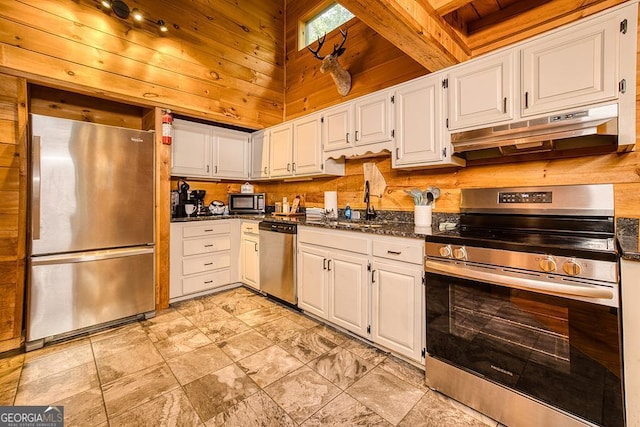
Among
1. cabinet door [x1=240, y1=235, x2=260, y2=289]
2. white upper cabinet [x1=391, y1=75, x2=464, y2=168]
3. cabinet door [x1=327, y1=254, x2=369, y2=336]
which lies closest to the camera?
white upper cabinet [x1=391, y1=75, x2=464, y2=168]

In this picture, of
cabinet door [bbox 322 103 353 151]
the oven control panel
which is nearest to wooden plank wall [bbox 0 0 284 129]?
cabinet door [bbox 322 103 353 151]

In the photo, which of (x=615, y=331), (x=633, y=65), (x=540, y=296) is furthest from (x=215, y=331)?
(x=633, y=65)

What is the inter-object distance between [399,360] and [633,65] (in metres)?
2.21

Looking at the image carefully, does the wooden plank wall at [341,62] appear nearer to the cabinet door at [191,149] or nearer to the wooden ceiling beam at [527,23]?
the wooden ceiling beam at [527,23]

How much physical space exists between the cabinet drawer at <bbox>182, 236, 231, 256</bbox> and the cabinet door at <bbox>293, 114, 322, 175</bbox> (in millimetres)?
1274

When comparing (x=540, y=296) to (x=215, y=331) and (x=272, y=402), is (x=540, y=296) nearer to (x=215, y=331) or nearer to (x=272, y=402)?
(x=272, y=402)

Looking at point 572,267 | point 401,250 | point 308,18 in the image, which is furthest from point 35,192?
point 308,18

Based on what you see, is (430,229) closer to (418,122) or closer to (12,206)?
(418,122)

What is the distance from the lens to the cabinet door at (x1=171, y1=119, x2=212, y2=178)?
326cm

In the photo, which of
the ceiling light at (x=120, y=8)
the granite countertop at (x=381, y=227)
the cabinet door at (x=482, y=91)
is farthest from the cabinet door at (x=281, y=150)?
the cabinet door at (x=482, y=91)

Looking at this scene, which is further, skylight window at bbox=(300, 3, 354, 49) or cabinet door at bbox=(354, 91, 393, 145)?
skylight window at bbox=(300, 3, 354, 49)

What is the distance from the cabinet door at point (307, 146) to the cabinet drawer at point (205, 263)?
1.44 meters

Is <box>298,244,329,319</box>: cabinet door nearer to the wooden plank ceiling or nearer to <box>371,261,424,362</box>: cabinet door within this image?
<box>371,261,424,362</box>: cabinet door

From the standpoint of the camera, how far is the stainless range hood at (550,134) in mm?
1469
